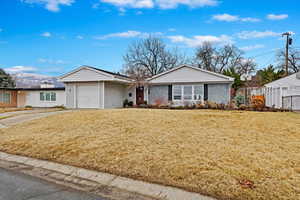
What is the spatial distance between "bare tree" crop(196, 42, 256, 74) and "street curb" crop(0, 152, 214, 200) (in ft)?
110

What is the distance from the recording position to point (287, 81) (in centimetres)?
1889

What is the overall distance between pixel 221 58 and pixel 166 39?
10.1 metres

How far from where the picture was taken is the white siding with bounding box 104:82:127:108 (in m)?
19.1

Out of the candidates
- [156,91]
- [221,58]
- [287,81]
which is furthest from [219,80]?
[221,58]

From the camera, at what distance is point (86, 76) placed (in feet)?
61.4

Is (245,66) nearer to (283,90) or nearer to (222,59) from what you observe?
(222,59)

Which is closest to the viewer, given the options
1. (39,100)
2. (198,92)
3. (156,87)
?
(198,92)

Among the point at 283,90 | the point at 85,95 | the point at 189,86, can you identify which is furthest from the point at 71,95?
the point at 283,90

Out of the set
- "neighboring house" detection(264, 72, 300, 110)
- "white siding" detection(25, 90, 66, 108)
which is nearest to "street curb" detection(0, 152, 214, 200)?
"neighboring house" detection(264, 72, 300, 110)

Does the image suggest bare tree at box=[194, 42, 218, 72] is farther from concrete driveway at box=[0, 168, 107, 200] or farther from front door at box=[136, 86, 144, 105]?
concrete driveway at box=[0, 168, 107, 200]

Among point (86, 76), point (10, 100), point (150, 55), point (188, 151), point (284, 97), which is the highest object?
point (150, 55)

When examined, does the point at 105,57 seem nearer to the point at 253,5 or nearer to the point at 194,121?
the point at 253,5

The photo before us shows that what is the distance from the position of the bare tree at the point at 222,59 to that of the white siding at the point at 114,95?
18.5 metres

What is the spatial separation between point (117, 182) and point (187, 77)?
49.3 ft
